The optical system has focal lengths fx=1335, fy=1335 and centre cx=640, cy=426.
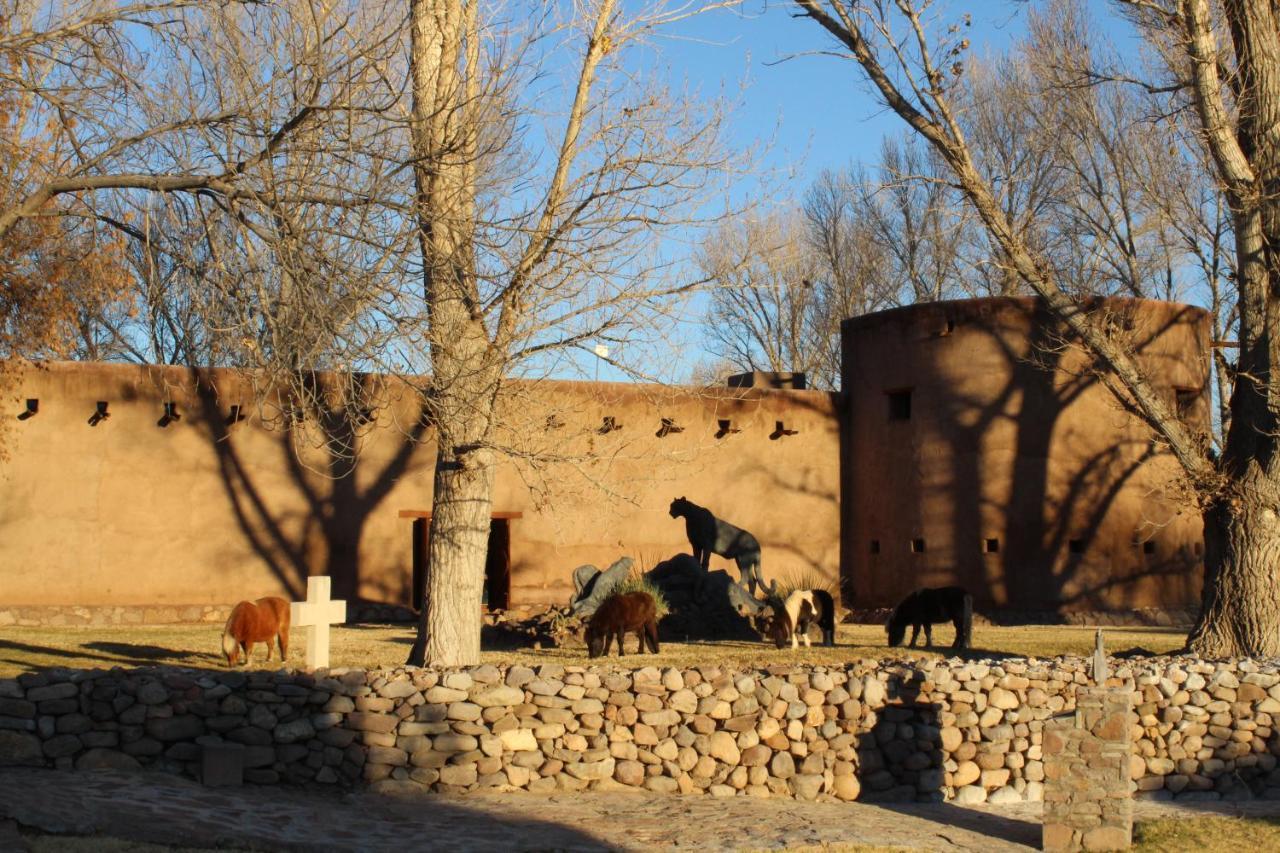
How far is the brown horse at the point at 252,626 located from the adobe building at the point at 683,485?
543cm

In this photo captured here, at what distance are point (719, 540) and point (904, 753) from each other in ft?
23.3

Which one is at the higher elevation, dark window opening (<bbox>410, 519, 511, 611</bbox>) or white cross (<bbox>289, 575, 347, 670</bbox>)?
dark window opening (<bbox>410, 519, 511, 611</bbox>)

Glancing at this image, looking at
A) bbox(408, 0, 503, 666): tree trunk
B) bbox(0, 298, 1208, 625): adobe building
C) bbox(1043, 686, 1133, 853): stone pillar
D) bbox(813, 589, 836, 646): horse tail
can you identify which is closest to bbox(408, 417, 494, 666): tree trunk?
bbox(408, 0, 503, 666): tree trunk

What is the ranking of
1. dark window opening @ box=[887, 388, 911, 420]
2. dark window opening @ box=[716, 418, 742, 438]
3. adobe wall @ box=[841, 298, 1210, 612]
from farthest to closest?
dark window opening @ box=[887, 388, 911, 420], dark window opening @ box=[716, 418, 742, 438], adobe wall @ box=[841, 298, 1210, 612]

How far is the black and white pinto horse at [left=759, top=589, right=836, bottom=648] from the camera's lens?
1459cm

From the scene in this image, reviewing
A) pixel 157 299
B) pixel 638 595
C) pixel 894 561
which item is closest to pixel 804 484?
pixel 894 561

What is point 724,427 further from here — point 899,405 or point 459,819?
point 459,819

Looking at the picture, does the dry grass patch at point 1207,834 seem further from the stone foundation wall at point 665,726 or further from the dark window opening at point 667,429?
the dark window opening at point 667,429

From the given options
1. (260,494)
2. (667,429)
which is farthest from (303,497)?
(667,429)

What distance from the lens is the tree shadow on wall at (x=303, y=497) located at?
63.8 ft

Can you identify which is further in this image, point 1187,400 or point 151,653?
point 1187,400

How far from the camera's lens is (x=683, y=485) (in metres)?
21.3

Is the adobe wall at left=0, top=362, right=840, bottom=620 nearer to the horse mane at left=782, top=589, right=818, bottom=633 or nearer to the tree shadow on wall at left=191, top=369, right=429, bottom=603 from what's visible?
the tree shadow on wall at left=191, top=369, right=429, bottom=603

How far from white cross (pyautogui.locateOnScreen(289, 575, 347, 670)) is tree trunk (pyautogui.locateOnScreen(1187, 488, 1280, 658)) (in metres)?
8.76
